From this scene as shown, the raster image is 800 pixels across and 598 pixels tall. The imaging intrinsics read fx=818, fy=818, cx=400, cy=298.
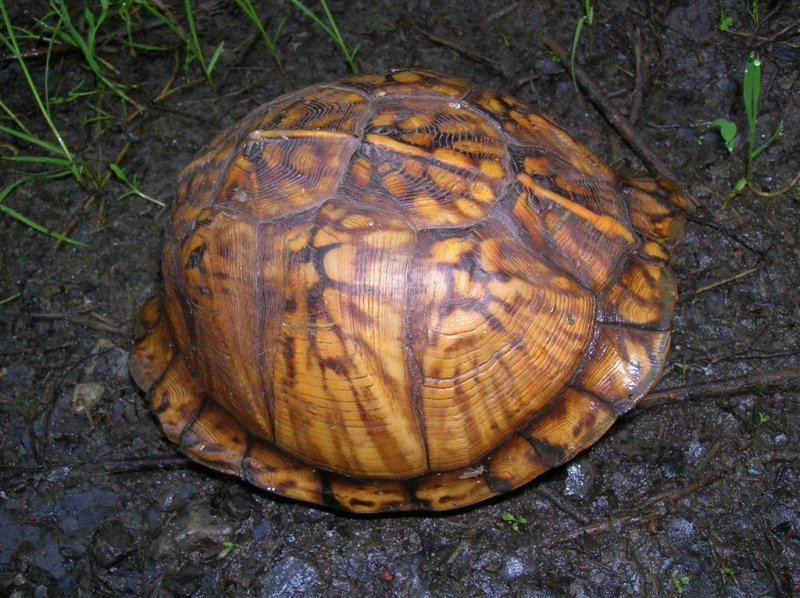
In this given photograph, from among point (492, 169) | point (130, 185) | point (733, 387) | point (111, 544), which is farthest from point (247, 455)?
point (733, 387)

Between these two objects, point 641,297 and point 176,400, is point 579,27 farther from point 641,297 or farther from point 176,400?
point 176,400

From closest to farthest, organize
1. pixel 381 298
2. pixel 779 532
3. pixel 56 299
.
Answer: pixel 381 298 → pixel 779 532 → pixel 56 299

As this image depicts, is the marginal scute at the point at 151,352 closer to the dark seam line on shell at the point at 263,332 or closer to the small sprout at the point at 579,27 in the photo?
the dark seam line on shell at the point at 263,332

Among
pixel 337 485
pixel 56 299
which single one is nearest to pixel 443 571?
pixel 337 485

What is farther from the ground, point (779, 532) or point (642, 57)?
point (642, 57)

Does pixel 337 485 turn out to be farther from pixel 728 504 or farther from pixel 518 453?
pixel 728 504

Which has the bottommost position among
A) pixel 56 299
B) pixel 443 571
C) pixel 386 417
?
pixel 443 571
